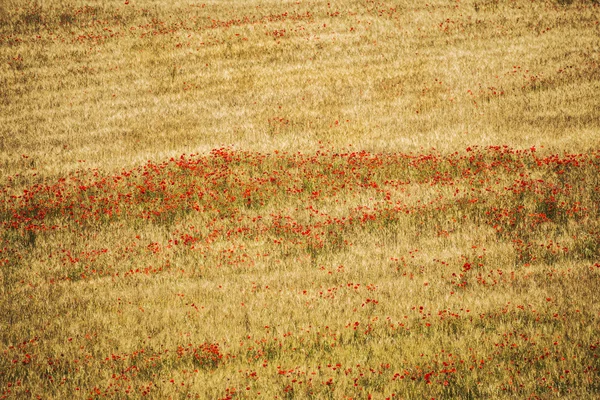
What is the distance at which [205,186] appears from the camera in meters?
11.9

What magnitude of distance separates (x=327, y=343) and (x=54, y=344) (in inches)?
133

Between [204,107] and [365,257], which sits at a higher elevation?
[204,107]

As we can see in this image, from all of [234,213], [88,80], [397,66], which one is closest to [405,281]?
[234,213]

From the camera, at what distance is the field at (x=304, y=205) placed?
5.71 meters

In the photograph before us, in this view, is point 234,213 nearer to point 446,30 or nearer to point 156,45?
point 156,45

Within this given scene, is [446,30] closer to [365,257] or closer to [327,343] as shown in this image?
[365,257]

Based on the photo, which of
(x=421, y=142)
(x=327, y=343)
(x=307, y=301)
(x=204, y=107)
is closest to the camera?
(x=327, y=343)

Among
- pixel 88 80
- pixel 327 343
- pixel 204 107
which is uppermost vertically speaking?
pixel 88 80

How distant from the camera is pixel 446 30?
72.0 feet

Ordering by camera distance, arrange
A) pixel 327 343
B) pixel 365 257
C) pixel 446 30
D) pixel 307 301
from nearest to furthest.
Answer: pixel 327 343 → pixel 307 301 → pixel 365 257 → pixel 446 30

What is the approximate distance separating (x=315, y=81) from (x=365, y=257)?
38.2 feet

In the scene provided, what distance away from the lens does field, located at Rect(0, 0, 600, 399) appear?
18.7 feet

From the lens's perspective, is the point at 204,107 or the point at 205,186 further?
the point at 204,107

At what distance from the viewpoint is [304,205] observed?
10836 mm
